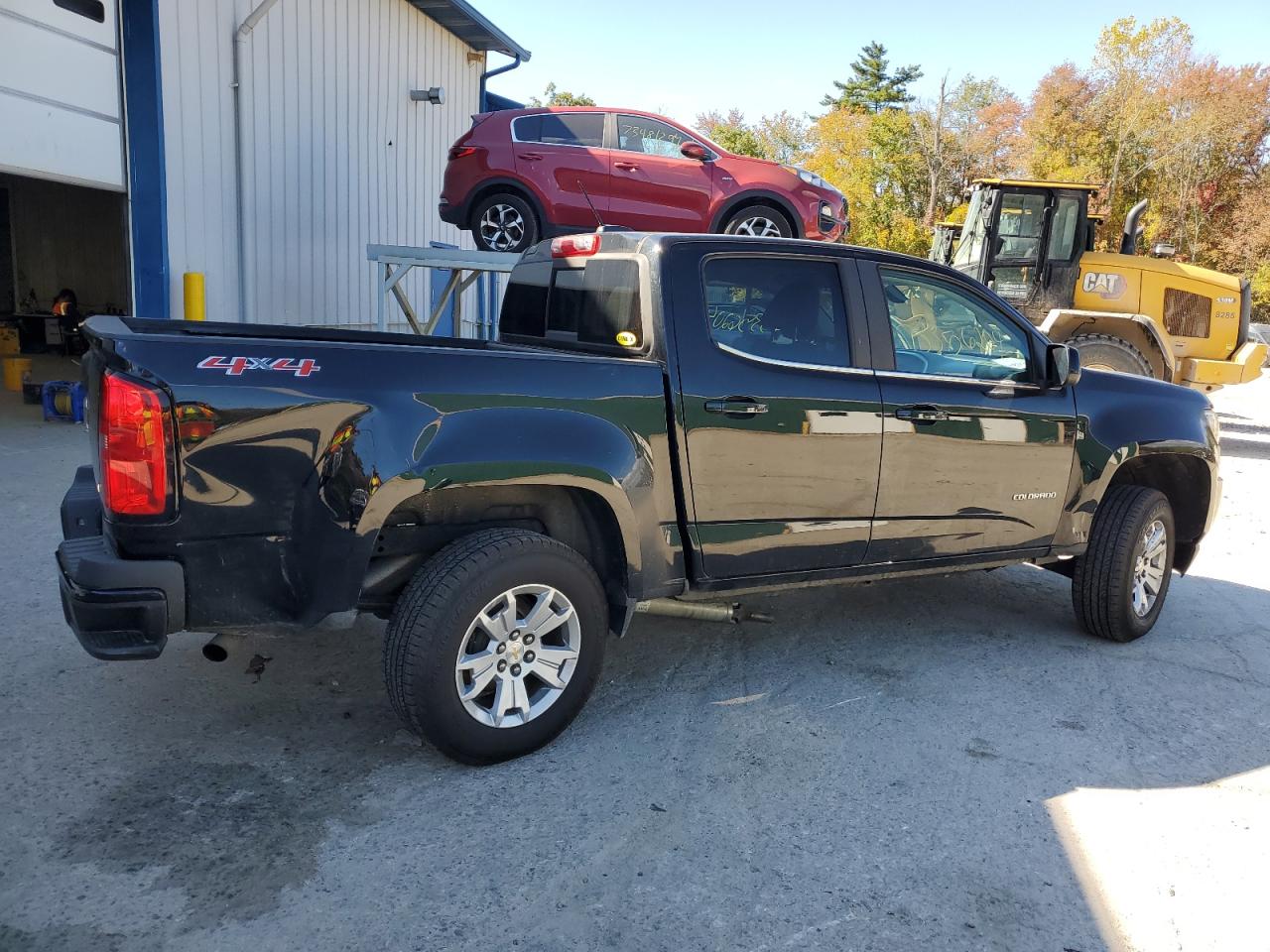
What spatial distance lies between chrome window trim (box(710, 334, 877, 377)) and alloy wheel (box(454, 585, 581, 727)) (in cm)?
120

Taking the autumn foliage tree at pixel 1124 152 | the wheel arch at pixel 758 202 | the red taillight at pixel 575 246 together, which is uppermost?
the autumn foliage tree at pixel 1124 152

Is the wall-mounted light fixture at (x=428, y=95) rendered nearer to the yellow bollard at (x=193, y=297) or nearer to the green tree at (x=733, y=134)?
the yellow bollard at (x=193, y=297)

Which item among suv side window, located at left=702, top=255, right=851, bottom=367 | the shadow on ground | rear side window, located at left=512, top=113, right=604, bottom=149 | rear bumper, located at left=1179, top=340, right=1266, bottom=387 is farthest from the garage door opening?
rear bumper, located at left=1179, top=340, right=1266, bottom=387

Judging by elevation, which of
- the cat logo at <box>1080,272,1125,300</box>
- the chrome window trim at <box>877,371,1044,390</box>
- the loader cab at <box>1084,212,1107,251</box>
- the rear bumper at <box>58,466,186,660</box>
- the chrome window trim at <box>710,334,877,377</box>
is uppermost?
the loader cab at <box>1084,212,1107,251</box>

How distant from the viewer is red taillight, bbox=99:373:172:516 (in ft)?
9.42

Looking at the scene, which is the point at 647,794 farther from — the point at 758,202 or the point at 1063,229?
the point at 1063,229

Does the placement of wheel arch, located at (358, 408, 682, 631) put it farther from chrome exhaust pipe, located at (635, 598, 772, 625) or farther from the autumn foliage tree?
the autumn foliage tree

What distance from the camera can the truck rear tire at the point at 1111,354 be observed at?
12.7 metres

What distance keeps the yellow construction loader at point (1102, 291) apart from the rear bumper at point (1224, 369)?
13 mm

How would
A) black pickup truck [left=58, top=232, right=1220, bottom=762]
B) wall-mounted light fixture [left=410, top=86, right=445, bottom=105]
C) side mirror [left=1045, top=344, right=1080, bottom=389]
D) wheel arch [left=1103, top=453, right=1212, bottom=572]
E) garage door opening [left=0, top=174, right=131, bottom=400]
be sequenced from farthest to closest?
garage door opening [left=0, top=174, right=131, bottom=400] → wall-mounted light fixture [left=410, top=86, right=445, bottom=105] → wheel arch [left=1103, top=453, right=1212, bottom=572] → side mirror [left=1045, top=344, right=1080, bottom=389] → black pickup truck [left=58, top=232, right=1220, bottom=762]

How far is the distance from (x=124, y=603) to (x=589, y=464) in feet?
5.02

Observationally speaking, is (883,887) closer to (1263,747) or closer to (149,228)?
(1263,747)

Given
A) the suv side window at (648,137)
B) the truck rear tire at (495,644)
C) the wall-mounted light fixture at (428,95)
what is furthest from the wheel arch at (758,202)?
the wall-mounted light fixture at (428,95)

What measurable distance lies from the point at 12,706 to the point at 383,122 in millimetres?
11984
